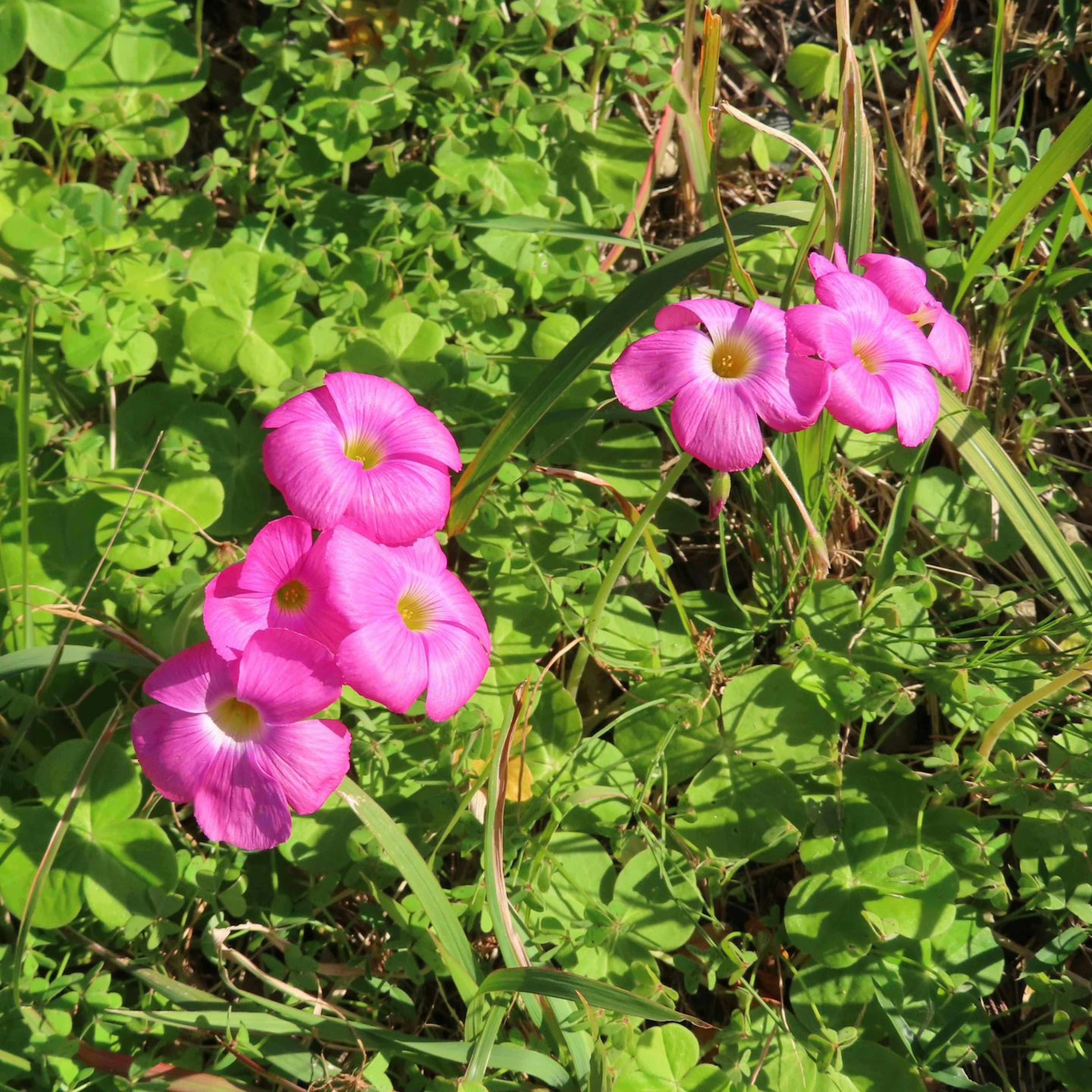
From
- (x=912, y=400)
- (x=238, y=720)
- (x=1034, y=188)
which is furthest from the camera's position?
(x=1034, y=188)

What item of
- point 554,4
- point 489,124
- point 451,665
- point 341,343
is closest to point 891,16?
point 554,4

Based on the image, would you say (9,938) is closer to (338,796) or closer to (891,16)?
(338,796)

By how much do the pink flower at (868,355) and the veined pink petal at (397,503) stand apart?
0.69 metres

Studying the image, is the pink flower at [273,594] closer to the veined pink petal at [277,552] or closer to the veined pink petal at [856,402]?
the veined pink petal at [277,552]

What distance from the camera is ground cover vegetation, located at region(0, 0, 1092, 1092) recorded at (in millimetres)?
1924

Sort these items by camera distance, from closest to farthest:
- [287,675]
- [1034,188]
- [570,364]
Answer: [287,675] → [570,364] → [1034,188]

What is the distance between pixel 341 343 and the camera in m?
2.58

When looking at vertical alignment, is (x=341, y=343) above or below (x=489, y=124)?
below

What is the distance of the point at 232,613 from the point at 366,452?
41 cm

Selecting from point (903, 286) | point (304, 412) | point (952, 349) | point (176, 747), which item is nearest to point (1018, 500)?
point (952, 349)

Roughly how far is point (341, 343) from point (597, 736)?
112cm

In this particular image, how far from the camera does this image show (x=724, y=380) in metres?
1.85

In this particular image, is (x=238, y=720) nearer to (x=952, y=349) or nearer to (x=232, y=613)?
(x=232, y=613)

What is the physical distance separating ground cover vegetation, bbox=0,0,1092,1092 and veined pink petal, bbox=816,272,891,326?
0.04ft
